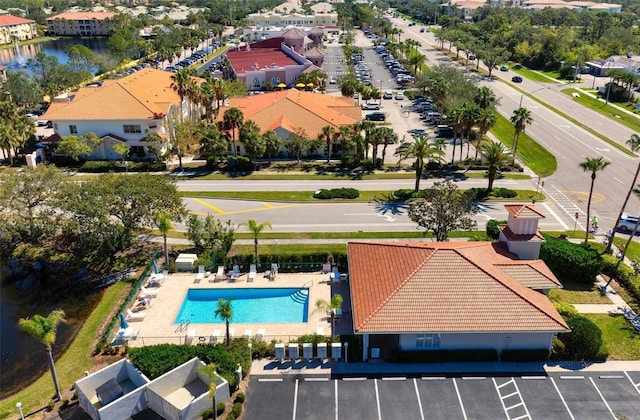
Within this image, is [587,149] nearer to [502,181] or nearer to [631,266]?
[502,181]

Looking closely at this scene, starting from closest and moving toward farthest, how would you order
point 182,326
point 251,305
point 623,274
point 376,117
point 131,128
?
point 182,326, point 251,305, point 623,274, point 131,128, point 376,117

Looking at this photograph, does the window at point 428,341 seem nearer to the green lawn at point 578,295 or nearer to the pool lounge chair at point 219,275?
the green lawn at point 578,295

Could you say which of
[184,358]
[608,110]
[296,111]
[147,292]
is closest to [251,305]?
[147,292]

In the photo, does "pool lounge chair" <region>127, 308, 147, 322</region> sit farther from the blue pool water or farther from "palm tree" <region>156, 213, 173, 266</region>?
"palm tree" <region>156, 213, 173, 266</region>

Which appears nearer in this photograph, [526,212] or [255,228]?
[526,212]

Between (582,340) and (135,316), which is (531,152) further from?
(135,316)

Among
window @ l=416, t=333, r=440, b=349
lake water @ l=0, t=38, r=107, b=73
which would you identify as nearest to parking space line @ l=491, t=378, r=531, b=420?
window @ l=416, t=333, r=440, b=349

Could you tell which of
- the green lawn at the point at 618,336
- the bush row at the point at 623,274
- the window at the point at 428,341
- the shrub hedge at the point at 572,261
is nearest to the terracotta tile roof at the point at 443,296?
the window at the point at 428,341
